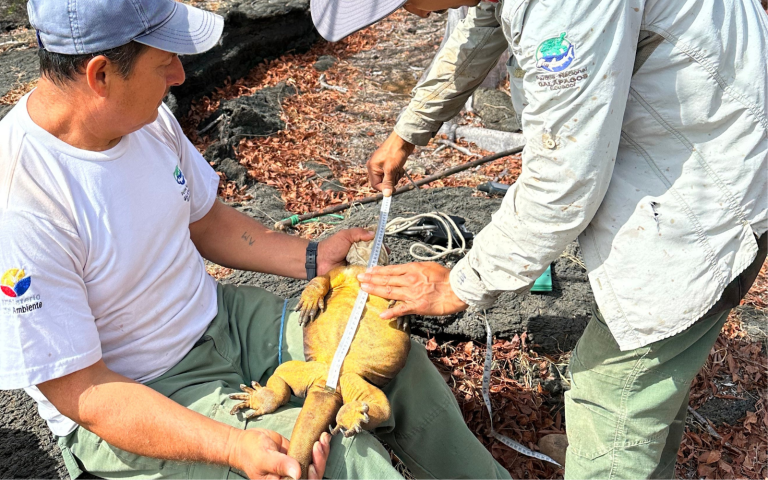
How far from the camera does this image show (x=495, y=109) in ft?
29.6

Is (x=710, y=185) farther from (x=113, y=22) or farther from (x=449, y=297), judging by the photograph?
(x=113, y=22)

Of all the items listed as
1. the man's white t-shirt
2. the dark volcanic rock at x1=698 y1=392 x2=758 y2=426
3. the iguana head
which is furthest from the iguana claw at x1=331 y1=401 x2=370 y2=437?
the dark volcanic rock at x1=698 y1=392 x2=758 y2=426

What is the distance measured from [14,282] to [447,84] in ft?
7.81

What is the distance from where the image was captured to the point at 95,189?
2512 mm

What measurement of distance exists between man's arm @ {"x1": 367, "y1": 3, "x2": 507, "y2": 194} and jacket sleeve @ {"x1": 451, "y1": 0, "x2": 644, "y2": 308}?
1023 millimetres

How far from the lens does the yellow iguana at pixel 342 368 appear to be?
2.57 meters

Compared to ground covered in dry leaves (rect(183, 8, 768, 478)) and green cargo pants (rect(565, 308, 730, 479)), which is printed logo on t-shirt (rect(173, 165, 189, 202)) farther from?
ground covered in dry leaves (rect(183, 8, 768, 478))

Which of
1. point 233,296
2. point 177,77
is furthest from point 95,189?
point 233,296

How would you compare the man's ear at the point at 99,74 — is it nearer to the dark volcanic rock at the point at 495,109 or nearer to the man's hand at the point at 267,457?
the man's hand at the point at 267,457

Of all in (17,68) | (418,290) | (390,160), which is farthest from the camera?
(17,68)

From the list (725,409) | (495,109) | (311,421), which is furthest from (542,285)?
(495,109)

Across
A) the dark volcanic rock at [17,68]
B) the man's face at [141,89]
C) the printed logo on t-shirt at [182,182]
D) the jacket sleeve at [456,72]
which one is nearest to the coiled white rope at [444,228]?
the jacket sleeve at [456,72]

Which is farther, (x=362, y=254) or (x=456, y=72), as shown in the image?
(x=456, y=72)

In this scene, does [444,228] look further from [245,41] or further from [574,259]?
[245,41]
